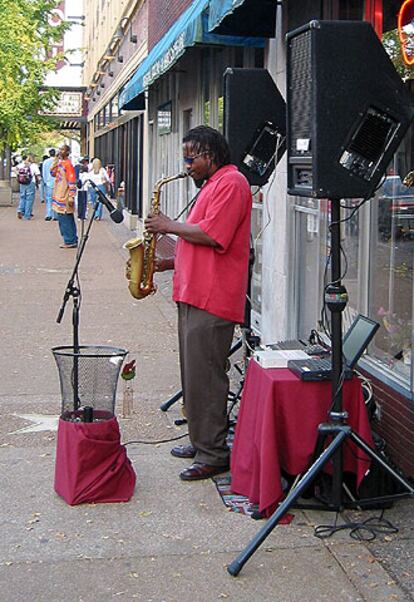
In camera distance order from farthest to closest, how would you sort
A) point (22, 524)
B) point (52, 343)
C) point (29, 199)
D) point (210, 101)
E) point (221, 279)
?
1. point (29, 199)
2. point (210, 101)
3. point (52, 343)
4. point (221, 279)
5. point (22, 524)

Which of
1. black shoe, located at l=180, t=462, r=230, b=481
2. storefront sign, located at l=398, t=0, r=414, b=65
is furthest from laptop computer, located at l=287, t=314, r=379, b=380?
storefront sign, located at l=398, t=0, r=414, b=65

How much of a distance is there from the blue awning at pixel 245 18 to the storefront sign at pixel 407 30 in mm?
1879

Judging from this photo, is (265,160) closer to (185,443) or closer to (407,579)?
(185,443)

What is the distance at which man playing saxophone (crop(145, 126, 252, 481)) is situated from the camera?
529 cm

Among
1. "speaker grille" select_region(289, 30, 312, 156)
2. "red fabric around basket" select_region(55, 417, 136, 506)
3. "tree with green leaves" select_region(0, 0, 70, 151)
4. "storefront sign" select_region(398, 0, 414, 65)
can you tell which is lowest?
"red fabric around basket" select_region(55, 417, 136, 506)

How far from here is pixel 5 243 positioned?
19.9m

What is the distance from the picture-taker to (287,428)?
5016 mm

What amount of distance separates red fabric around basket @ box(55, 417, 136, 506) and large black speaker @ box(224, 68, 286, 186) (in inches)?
82.7

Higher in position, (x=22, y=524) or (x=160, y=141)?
(x=160, y=141)

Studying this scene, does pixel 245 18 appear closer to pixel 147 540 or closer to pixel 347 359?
pixel 347 359

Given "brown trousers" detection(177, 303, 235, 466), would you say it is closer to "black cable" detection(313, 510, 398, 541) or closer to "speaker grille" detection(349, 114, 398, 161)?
"black cable" detection(313, 510, 398, 541)

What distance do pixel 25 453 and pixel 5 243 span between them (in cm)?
1414

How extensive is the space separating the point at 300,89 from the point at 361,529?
2.10 m

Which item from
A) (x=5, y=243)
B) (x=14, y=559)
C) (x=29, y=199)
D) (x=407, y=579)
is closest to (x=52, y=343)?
(x=14, y=559)
